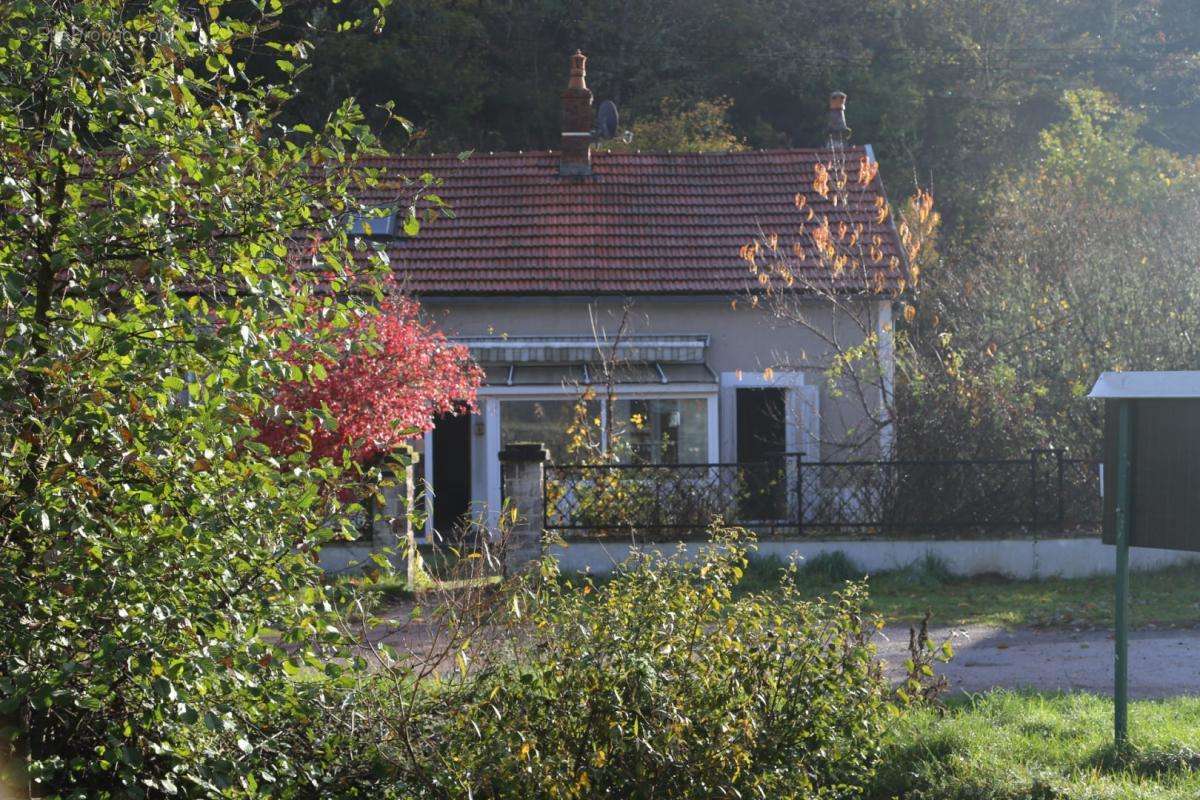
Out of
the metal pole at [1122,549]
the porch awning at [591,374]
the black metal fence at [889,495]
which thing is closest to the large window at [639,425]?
the porch awning at [591,374]

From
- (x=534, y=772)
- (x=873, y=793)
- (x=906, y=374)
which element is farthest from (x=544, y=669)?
(x=906, y=374)

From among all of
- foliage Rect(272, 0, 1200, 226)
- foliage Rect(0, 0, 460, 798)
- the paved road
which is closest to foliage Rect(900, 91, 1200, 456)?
the paved road

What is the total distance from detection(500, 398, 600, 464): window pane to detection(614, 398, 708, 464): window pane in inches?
20.9

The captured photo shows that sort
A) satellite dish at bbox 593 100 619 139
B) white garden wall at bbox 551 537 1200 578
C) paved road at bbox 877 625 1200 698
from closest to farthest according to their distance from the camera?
paved road at bbox 877 625 1200 698 < white garden wall at bbox 551 537 1200 578 < satellite dish at bbox 593 100 619 139

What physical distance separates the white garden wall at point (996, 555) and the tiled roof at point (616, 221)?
4.27 meters

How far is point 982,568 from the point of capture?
46.6 feet

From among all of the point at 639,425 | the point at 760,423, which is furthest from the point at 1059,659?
the point at 760,423

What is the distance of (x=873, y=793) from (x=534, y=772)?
2168mm

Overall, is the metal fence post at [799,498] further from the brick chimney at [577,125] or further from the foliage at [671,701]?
the foliage at [671,701]

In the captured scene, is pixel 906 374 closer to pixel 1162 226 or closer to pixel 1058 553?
pixel 1058 553

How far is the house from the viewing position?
17.0 m

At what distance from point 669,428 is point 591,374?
1224 mm

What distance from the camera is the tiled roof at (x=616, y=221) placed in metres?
17.9

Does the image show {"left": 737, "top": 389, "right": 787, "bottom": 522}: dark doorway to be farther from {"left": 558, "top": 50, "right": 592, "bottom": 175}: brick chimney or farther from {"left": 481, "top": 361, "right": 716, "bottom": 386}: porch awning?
{"left": 558, "top": 50, "right": 592, "bottom": 175}: brick chimney
